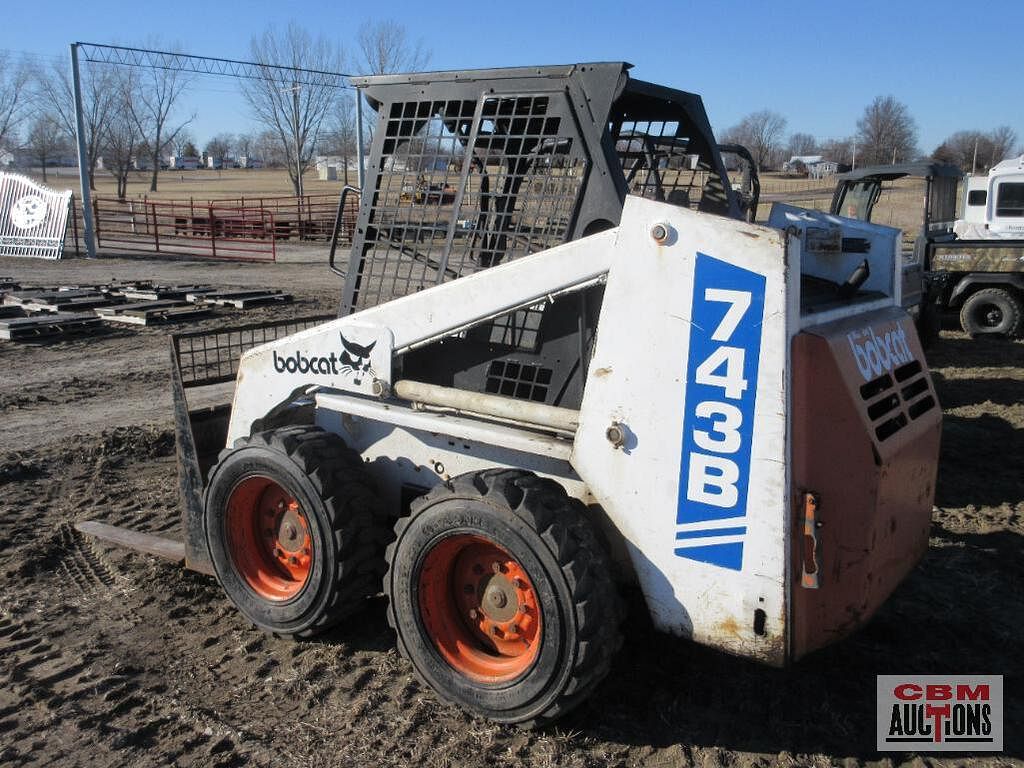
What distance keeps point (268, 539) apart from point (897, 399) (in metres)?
2.80

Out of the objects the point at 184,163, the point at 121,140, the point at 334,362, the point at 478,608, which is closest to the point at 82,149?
the point at 334,362

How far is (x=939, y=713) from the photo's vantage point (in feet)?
11.1

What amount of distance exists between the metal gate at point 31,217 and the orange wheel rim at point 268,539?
19.3 metres

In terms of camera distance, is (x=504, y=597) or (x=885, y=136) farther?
(x=885, y=136)

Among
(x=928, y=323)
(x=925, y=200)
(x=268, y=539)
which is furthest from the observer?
Result: (x=925, y=200)

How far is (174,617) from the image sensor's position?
420 centimetres

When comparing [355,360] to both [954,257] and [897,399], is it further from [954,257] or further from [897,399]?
[954,257]

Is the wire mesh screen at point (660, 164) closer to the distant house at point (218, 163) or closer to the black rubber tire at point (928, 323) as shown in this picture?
the black rubber tire at point (928, 323)

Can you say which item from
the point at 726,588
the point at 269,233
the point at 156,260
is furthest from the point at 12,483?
the point at 269,233

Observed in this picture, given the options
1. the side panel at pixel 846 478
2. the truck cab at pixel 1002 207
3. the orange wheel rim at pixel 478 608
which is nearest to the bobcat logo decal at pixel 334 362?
the orange wheel rim at pixel 478 608

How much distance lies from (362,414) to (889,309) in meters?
2.32

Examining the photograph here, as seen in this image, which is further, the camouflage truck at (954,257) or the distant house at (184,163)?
the distant house at (184,163)

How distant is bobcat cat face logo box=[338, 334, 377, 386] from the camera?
3.72 meters

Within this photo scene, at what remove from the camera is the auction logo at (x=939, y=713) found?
10.5 ft
